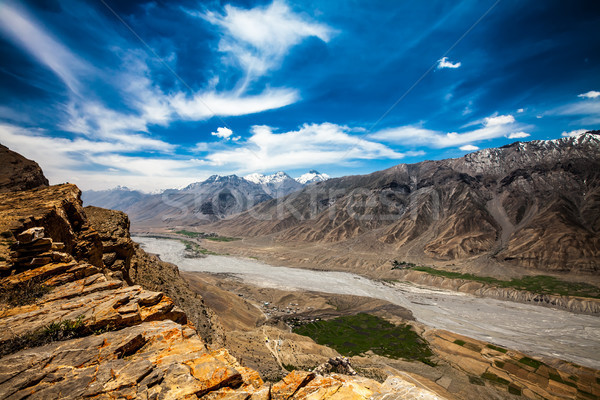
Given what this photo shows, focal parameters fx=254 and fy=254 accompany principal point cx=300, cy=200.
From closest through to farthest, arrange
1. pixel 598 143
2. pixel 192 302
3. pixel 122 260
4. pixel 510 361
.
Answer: pixel 122 260 → pixel 192 302 → pixel 510 361 → pixel 598 143

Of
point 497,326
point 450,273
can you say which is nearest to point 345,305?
point 497,326

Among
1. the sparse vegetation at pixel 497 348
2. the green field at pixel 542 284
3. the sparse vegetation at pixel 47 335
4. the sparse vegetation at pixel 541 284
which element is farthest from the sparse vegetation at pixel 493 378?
the green field at pixel 542 284

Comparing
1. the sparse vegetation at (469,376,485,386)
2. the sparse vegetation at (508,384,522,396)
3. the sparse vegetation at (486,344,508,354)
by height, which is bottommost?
the sparse vegetation at (469,376,485,386)

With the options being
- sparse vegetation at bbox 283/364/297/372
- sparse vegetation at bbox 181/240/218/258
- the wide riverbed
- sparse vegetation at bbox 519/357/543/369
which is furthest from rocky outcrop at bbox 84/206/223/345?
sparse vegetation at bbox 181/240/218/258

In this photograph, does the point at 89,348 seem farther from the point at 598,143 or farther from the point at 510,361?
the point at 598,143

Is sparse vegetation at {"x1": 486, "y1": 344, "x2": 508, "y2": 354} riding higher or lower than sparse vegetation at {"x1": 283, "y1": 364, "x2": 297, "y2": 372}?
lower

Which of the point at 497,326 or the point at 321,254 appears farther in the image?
the point at 321,254

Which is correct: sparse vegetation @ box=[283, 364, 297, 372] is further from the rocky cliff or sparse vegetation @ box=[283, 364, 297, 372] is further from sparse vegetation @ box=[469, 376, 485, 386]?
sparse vegetation @ box=[469, 376, 485, 386]

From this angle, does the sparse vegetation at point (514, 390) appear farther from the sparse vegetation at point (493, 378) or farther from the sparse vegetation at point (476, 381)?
the sparse vegetation at point (476, 381)
